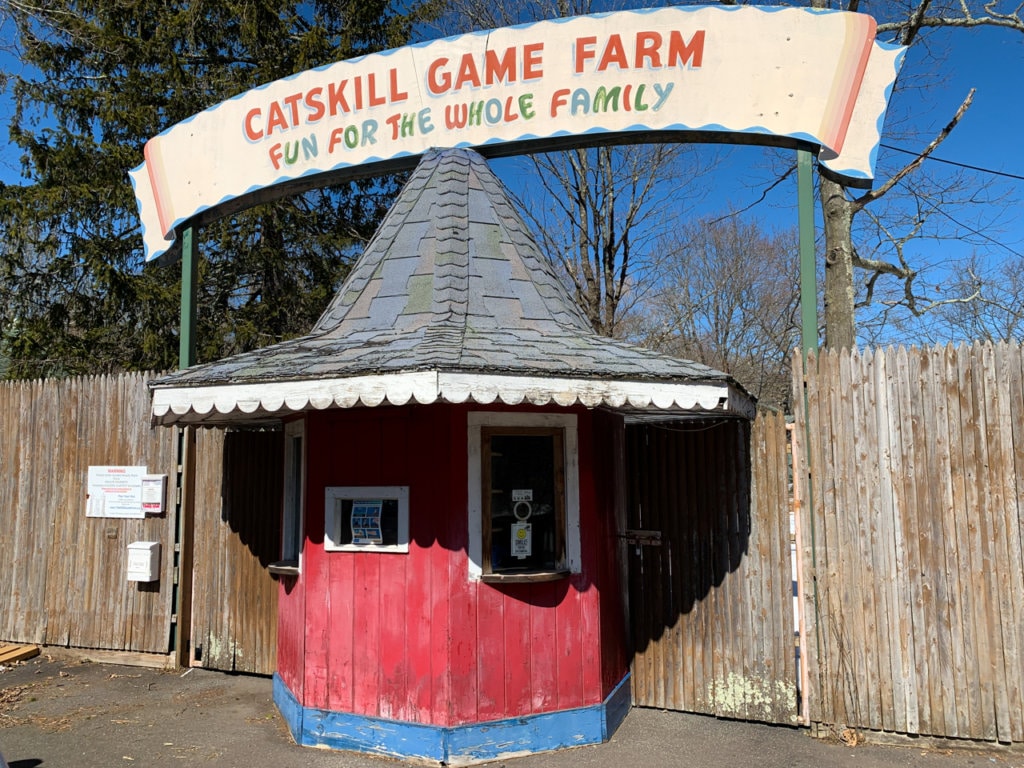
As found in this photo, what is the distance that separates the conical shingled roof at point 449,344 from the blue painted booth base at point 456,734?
2308 mm

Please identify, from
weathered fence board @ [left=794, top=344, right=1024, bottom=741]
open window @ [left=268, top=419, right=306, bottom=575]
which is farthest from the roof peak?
weathered fence board @ [left=794, top=344, right=1024, bottom=741]

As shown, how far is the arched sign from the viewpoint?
20.4ft

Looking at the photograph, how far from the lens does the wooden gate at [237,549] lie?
7.56m

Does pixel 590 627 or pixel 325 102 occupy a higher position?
pixel 325 102

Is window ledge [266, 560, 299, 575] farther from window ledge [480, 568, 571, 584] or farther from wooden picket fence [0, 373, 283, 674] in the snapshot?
window ledge [480, 568, 571, 584]

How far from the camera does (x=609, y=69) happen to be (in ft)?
22.5

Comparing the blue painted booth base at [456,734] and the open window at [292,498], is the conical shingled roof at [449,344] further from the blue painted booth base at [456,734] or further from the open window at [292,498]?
the blue painted booth base at [456,734]

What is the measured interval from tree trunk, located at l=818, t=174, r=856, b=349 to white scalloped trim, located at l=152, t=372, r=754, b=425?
8.58 meters

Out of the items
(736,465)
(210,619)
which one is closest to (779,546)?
(736,465)

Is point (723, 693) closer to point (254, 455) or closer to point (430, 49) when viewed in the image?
point (254, 455)

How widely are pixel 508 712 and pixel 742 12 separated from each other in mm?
5912

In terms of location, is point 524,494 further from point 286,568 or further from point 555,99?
point 555,99

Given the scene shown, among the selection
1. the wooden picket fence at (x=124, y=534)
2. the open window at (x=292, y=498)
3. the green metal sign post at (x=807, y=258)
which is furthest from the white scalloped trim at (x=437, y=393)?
the wooden picket fence at (x=124, y=534)

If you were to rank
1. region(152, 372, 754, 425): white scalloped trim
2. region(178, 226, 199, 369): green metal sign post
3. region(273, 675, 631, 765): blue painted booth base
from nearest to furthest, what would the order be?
region(152, 372, 754, 425): white scalloped trim, region(273, 675, 631, 765): blue painted booth base, region(178, 226, 199, 369): green metal sign post
